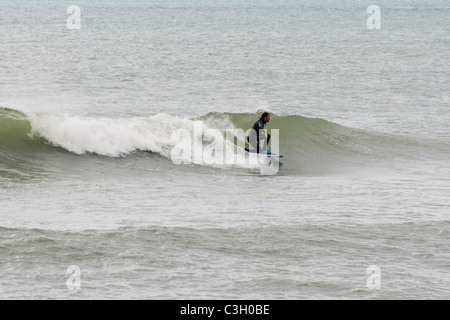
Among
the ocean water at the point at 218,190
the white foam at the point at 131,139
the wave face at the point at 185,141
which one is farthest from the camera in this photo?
the white foam at the point at 131,139

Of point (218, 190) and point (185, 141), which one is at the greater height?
point (185, 141)

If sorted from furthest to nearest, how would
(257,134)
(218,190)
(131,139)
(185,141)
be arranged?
(185,141) → (131,139) → (257,134) → (218,190)

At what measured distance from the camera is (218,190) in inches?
679

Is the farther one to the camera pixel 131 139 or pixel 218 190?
pixel 131 139

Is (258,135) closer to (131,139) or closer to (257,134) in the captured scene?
(257,134)

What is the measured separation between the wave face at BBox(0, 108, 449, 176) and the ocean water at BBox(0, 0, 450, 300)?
0.18ft

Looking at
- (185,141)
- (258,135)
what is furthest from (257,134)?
(185,141)

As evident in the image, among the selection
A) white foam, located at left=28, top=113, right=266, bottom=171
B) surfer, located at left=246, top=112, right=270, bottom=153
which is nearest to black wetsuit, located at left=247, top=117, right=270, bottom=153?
surfer, located at left=246, top=112, right=270, bottom=153

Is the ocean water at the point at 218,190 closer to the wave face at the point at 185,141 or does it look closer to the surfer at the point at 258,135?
the wave face at the point at 185,141

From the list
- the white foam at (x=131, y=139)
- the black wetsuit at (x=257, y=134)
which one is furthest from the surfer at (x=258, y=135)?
the white foam at (x=131, y=139)

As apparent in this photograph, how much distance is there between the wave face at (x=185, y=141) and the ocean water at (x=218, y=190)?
0.06 meters

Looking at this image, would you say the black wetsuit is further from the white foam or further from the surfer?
the white foam

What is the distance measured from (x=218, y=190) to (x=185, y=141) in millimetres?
5526

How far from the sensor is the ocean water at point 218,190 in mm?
11109
